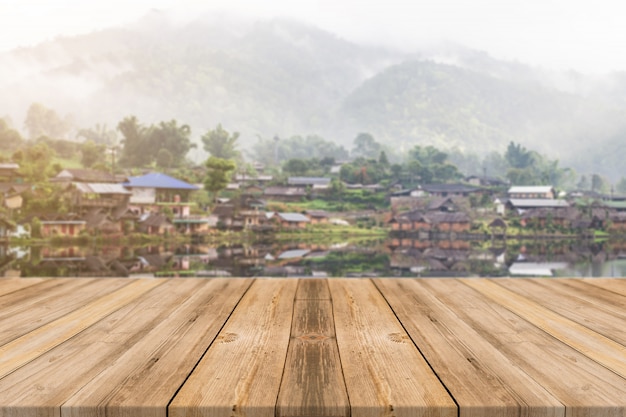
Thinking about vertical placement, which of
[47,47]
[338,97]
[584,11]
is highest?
[584,11]

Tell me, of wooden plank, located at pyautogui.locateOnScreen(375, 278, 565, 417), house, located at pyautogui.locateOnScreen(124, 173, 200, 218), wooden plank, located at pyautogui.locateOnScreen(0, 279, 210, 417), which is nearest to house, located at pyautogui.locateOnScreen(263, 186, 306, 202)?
house, located at pyautogui.locateOnScreen(124, 173, 200, 218)

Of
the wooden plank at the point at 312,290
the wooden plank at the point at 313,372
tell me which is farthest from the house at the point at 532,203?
the wooden plank at the point at 313,372

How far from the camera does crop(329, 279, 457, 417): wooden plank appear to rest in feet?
3.91

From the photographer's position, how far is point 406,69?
5250 mm

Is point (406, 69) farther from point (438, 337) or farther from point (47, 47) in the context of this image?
point (438, 337)

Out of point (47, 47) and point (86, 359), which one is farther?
point (47, 47)

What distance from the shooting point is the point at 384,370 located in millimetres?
1420

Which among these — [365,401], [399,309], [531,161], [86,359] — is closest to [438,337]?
[399,309]

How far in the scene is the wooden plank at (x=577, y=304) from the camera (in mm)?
2004

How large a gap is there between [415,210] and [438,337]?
310cm

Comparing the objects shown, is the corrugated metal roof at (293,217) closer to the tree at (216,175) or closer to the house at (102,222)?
the tree at (216,175)

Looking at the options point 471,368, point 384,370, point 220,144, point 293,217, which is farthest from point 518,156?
point 384,370

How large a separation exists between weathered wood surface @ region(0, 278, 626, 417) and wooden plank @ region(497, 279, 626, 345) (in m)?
0.01

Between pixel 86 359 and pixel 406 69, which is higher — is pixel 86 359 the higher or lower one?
the lower one
